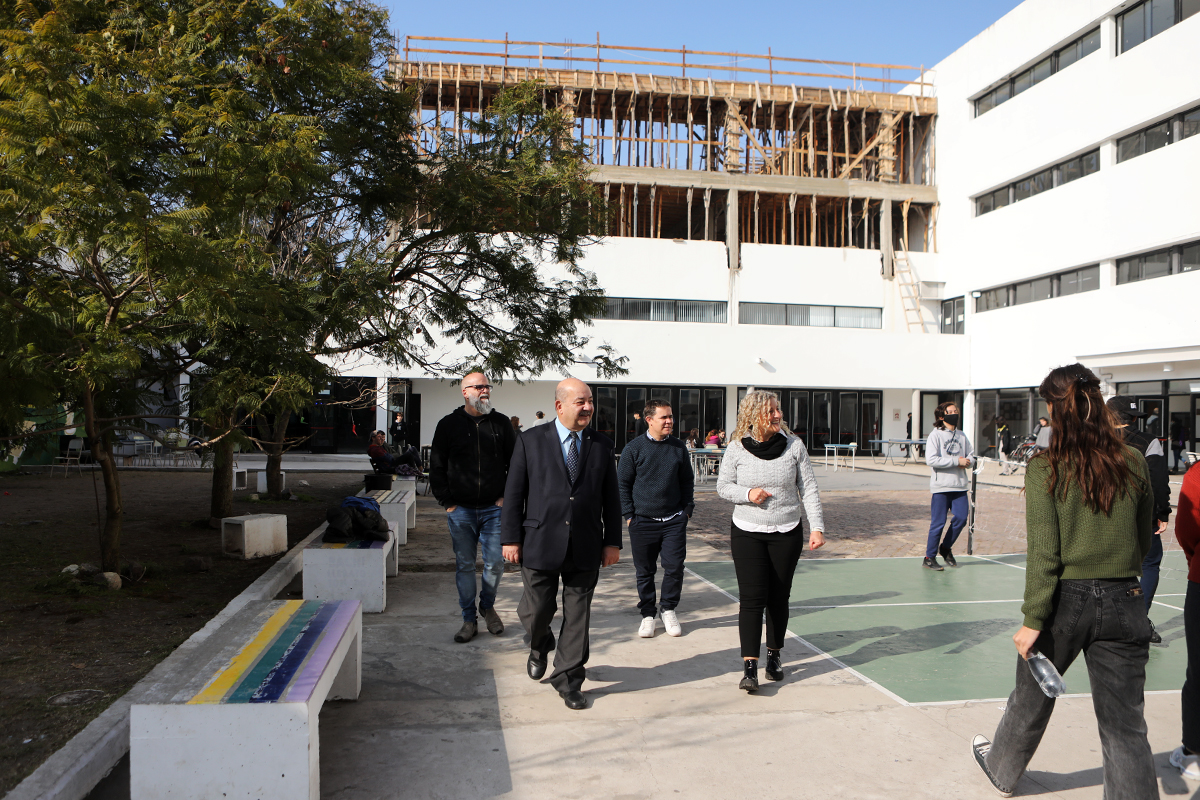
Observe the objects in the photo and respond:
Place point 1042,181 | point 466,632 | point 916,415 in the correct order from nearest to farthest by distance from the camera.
Answer: point 466,632, point 1042,181, point 916,415

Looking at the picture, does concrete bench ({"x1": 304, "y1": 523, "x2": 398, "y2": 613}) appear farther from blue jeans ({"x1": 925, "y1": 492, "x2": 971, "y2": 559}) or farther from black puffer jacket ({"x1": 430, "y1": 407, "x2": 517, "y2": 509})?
blue jeans ({"x1": 925, "y1": 492, "x2": 971, "y2": 559})

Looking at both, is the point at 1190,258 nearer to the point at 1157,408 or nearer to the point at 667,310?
the point at 1157,408

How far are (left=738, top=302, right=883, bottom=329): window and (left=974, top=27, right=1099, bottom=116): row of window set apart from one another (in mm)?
8707

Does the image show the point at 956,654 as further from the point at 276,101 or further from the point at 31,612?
the point at 276,101

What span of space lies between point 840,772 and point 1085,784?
1.09m

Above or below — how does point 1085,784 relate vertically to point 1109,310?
below

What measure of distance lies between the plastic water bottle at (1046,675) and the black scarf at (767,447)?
207 centimetres

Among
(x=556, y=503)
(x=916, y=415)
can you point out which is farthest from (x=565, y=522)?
(x=916, y=415)

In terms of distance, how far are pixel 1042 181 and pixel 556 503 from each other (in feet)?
97.2

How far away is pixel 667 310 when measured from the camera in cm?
3191

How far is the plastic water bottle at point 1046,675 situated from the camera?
3.24 m

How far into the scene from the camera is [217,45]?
7520 millimetres

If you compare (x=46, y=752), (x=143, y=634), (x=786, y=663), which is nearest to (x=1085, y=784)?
(x=786, y=663)

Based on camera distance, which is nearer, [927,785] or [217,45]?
[927,785]
